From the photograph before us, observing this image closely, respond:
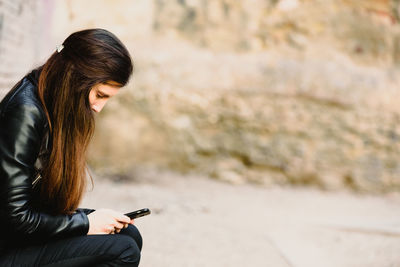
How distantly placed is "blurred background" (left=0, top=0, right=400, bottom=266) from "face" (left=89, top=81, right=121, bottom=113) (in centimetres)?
369

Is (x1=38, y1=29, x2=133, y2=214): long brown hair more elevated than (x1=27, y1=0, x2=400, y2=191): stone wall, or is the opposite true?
(x1=38, y1=29, x2=133, y2=214): long brown hair

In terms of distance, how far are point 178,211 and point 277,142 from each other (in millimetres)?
2201

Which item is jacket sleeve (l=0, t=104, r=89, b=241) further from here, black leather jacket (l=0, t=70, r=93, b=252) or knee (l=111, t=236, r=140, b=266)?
knee (l=111, t=236, r=140, b=266)

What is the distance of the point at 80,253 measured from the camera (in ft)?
5.92

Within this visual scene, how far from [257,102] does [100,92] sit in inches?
179

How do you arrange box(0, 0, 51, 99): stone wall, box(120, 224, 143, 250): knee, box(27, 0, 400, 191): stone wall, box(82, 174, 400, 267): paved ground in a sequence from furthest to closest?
box(27, 0, 400, 191): stone wall
box(0, 0, 51, 99): stone wall
box(82, 174, 400, 267): paved ground
box(120, 224, 143, 250): knee

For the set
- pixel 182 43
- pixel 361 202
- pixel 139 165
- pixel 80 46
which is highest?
pixel 80 46

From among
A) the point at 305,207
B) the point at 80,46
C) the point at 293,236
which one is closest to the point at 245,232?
the point at 293,236

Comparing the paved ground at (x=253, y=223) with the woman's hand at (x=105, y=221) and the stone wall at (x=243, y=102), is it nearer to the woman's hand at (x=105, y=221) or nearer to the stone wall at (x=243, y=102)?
the stone wall at (x=243, y=102)

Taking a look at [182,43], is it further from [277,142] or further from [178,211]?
[178,211]

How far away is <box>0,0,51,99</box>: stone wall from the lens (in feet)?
12.0

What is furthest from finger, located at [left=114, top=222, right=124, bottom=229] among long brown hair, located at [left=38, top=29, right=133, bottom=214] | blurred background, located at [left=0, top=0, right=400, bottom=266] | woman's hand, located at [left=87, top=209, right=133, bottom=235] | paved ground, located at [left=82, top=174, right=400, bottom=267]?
blurred background, located at [left=0, top=0, right=400, bottom=266]

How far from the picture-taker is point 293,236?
435 centimetres

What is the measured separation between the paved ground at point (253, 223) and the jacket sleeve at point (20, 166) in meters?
1.42
